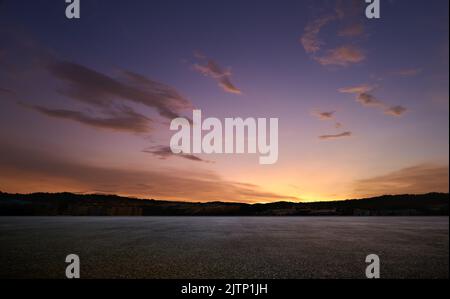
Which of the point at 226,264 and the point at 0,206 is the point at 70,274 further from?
the point at 0,206

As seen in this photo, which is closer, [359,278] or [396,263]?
[359,278]

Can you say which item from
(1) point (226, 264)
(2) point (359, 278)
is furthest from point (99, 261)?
(2) point (359, 278)

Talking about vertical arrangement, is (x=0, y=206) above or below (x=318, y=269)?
below

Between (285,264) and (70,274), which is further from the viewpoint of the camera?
(285,264)

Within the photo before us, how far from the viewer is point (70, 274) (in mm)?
8609

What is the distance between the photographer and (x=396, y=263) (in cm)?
1075

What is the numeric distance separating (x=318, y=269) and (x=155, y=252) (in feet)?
24.6
